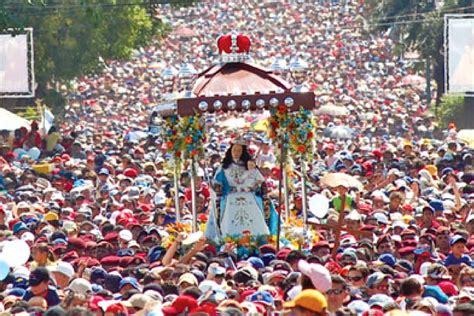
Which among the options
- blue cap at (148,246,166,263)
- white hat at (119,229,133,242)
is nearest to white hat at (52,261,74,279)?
blue cap at (148,246,166,263)

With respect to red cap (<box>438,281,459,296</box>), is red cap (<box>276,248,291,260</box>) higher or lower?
lower

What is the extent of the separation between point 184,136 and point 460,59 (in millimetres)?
16864

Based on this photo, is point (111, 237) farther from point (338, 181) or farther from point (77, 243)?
point (338, 181)

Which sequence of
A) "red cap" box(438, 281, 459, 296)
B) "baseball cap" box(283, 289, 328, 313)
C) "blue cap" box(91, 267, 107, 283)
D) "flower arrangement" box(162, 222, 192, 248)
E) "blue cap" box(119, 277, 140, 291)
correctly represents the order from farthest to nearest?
"flower arrangement" box(162, 222, 192, 248)
"blue cap" box(91, 267, 107, 283)
"blue cap" box(119, 277, 140, 291)
"red cap" box(438, 281, 459, 296)
"baseball cap" box(283, 289, 328, 313)

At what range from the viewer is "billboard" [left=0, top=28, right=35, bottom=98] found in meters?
37.1

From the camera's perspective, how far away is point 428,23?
56906mm

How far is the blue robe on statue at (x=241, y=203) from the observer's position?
2161 cm

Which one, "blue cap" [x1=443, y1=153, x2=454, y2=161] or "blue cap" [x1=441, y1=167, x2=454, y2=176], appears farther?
"blue cap" [x1=443, y1=153, x2=454, y2=161]

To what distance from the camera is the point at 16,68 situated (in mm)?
37344

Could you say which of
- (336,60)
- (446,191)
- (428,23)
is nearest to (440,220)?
(446,191)

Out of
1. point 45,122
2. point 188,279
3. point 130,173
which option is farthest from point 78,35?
point 188,279

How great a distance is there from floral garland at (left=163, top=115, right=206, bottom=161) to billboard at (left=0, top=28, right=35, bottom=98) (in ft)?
48.0

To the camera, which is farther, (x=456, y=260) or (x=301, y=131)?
(x=301, y=131)

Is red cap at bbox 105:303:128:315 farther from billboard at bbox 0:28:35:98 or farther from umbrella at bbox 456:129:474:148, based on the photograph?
billboard at bbox 0:28:35:98
